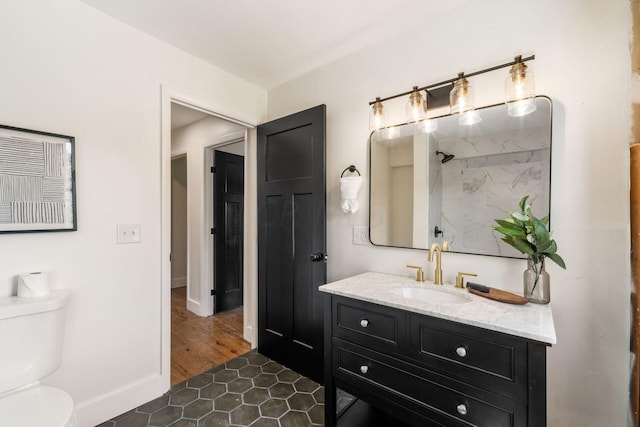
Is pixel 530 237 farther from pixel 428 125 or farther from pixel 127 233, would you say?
pixel 127 233

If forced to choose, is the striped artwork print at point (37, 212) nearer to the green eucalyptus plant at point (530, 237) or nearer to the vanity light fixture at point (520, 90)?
the green eucalyptus plant at point (530, 237)

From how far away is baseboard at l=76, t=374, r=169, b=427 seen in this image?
5.36 feet

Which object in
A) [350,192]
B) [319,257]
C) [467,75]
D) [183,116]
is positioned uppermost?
[183,116]

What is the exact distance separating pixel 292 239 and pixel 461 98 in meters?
1.46

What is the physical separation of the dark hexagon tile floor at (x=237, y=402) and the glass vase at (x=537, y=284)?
133cm

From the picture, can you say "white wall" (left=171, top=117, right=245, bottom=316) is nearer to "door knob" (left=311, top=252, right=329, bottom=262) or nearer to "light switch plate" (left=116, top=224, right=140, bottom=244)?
"light switch plate" (left=116, top=224, right=140, bottom=244)

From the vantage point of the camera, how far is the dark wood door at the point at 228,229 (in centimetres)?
349

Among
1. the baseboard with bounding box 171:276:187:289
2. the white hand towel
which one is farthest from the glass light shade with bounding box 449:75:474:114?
the baseboard with bounding box 171:276:187:289

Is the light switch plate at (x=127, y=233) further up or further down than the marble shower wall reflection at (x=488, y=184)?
further down

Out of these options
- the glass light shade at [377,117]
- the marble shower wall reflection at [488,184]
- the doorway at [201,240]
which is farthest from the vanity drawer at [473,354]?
the doorway at [201,240]

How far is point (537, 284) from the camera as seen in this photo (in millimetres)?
1258

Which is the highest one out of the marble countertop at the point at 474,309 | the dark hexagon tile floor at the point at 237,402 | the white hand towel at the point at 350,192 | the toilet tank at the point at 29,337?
the white hand towel at the point at 350,192

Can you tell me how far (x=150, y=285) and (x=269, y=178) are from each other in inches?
46.5

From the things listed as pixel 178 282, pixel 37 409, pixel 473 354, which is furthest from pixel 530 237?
pixel 178 282
